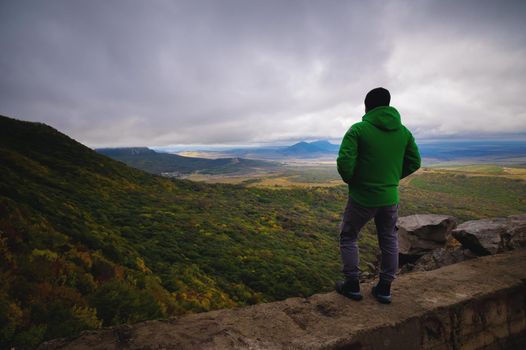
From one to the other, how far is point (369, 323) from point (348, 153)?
5.78ft

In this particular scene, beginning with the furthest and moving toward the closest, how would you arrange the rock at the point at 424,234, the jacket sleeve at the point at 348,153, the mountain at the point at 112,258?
the rock at the point at 424,234 → the mountain at the point at 112,258 → the jacket sleeve at the point at 348,153

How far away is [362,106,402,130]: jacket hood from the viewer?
3.12 m

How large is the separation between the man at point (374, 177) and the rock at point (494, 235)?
455cm

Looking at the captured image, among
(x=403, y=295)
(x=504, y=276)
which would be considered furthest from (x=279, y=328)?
(x=504, y=276)

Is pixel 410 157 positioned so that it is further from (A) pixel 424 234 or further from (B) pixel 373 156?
(A) pixel 424 234

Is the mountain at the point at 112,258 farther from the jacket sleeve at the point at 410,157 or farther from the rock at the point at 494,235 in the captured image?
the rock at the point at 494,235

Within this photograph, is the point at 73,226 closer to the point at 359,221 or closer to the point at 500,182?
the point at 359,221

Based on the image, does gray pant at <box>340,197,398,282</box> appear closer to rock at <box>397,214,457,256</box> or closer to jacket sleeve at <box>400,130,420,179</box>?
jacket sleeve at <box>400,130,420,179</box>

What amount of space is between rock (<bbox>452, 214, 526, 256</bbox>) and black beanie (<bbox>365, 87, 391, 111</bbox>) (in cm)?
516

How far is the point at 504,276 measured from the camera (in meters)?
3.74

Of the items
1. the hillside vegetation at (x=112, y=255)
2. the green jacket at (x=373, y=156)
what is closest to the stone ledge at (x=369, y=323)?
the green jacket at (x=373, y=156)

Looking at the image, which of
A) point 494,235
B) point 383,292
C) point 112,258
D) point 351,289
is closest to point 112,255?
point 112,258

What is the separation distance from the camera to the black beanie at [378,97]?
3266mm

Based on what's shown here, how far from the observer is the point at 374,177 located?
123 inches
